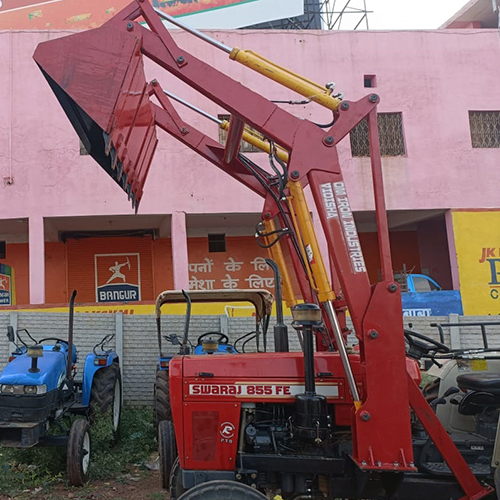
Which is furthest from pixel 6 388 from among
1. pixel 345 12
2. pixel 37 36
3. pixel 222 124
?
pixel 345 12

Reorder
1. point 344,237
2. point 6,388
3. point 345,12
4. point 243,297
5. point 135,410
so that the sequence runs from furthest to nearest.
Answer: point 345,12 < point 135,410 < point 243,297 < point 6,388 < point 344,237

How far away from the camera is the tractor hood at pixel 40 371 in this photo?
17.6 feet

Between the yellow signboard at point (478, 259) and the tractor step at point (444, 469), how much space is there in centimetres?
1021

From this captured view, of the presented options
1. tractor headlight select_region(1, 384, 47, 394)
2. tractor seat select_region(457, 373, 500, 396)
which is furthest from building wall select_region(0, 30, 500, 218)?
tractor seat select_region(457, 373, 500, 396)

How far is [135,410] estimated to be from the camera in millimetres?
8289

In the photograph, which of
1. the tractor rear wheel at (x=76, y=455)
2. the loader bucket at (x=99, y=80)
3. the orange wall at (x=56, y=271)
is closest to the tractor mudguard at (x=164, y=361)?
the tractor rear wheel at (x=76, y=455)

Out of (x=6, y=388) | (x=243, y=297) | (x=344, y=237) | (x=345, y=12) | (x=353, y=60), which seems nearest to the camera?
(x=344, y=237)

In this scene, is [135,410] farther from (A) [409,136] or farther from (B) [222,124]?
(A) [409,136]

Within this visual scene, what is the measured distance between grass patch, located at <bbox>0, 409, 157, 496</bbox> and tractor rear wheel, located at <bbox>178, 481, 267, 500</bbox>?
2.88 metres

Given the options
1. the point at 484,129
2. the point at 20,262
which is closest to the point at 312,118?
the point at 484,129

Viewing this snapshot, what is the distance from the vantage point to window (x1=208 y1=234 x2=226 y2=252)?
1587 centimetres

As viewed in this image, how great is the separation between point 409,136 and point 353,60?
252 centimetres

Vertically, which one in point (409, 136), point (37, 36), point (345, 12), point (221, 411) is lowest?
point (221, 411)

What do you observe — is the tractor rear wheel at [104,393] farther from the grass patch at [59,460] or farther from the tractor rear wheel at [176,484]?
Result: the tractor rear wheel at [176,484]
